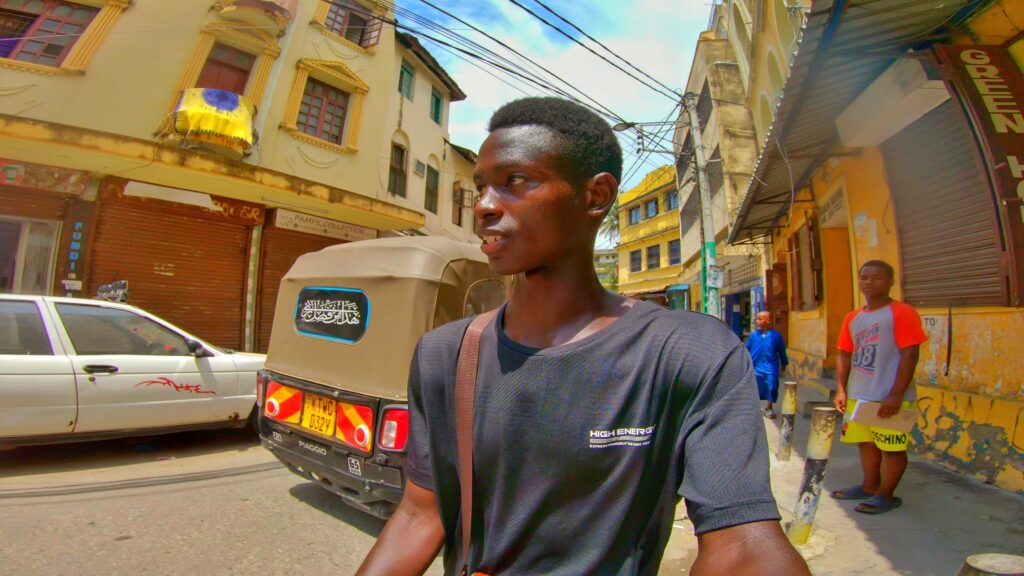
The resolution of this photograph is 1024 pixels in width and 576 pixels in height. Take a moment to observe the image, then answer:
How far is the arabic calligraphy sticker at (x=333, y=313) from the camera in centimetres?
384

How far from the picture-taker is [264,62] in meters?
11.6

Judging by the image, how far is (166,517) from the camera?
3.78 metres

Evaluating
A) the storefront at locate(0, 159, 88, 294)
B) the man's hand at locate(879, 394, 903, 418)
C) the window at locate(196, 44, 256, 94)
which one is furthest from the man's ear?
the window at locate(196, 44, 256, 94)

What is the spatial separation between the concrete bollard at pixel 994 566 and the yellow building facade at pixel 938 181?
3.08 meters

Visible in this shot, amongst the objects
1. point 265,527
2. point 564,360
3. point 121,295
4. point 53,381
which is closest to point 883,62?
point 564,360

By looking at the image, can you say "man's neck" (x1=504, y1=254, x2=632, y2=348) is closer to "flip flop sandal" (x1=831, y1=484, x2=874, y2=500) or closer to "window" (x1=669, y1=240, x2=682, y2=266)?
"flip flop sandal" (x1=831, y1=484, x2=874, y2=500)

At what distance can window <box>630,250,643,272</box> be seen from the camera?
3266 centimetres

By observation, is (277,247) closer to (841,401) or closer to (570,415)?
(841,401)

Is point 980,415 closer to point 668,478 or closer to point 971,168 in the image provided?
point 971,168

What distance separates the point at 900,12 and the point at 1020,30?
97 cm

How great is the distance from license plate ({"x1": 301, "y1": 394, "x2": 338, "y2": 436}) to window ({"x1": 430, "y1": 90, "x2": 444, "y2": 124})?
1611 centimetres

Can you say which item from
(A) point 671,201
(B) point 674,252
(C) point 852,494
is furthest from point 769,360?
(A) point 671,201

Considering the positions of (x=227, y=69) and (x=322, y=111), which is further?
(x=322, y=111)

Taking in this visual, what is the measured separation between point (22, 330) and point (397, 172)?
1203 centimetres
